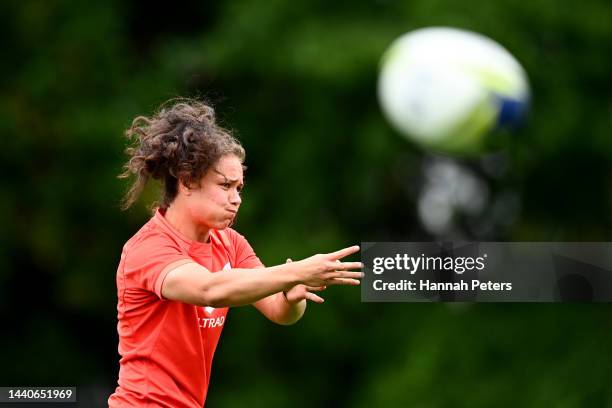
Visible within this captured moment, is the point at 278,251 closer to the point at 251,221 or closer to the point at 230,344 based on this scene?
the point at 251,221

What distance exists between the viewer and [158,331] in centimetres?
529

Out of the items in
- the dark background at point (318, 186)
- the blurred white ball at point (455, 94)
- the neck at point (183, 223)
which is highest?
the dark background at point (318, 186)

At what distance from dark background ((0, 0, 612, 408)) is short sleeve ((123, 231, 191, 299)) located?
6.73 m

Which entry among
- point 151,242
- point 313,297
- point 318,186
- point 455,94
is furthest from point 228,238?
point 318,186

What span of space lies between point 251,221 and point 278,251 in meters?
0.63

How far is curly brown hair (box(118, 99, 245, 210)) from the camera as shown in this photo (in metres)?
5.29

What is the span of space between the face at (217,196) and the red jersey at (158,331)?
119 mm

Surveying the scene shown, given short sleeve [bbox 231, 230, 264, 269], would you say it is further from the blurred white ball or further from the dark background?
the dark background

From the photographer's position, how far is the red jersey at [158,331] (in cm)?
527

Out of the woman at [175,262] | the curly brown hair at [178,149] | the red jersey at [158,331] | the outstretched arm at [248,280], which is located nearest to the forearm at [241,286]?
the outstretched arm at [248,280]

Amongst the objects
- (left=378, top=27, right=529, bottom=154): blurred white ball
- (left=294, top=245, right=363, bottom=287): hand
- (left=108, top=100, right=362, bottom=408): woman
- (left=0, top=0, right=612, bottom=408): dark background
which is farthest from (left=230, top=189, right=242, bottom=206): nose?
(left=0, top=0, right=612, bottom=408): dark background

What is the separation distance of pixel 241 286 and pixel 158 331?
48 cm

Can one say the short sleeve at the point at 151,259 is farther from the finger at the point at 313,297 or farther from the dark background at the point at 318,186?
the dark background at the point at 318,186

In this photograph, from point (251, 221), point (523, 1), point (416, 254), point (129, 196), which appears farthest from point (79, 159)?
point (129, 196)
